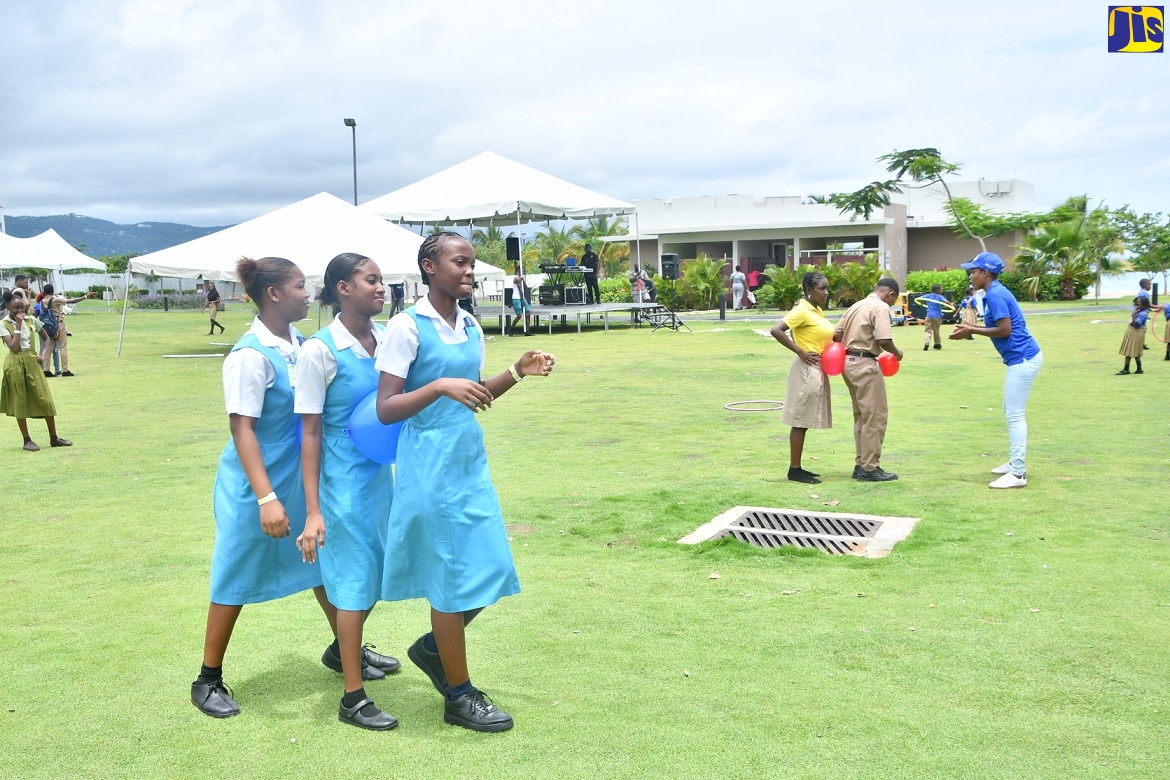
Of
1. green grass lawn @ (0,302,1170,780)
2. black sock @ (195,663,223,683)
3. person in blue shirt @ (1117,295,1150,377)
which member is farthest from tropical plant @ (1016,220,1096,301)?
black sock @ (195,663,223,683)

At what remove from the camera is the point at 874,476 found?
8.44m

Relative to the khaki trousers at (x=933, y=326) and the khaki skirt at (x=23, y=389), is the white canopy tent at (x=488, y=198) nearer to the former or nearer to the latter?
the khaki trousers at (x=933, y=326)

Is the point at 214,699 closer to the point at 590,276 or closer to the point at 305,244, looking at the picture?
the point at 305,244

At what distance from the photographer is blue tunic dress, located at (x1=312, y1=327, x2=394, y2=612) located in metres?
3.80

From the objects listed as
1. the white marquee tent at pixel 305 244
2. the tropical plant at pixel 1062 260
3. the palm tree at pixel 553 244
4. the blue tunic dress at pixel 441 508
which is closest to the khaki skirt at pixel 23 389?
the blue tunic dress at pixel 441 508

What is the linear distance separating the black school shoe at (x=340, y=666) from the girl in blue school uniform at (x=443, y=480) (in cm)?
71

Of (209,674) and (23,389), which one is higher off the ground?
(23,389)

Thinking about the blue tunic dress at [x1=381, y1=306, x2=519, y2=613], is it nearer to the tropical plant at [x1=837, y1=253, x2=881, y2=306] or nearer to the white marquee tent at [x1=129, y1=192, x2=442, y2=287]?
the white marquee tent at [x1=129, y1=192, x2=442, y2=287]

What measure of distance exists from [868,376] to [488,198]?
1845cm

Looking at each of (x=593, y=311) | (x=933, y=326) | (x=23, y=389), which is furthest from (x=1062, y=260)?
(x=23, y=389)

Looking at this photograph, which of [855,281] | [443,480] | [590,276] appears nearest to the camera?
[443,480]

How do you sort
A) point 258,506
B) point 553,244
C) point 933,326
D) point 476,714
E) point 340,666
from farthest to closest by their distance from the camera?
point 553,244 < point 933,326 < point 340,666 < point 258,506 < point 476,714

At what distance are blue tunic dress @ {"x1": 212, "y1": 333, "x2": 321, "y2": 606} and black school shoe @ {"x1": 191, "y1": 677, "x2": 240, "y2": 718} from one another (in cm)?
34

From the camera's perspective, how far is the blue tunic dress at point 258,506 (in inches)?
155
